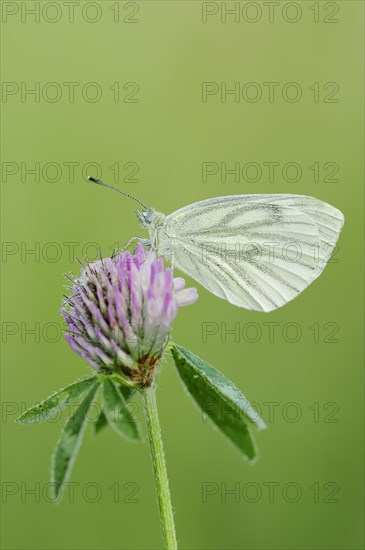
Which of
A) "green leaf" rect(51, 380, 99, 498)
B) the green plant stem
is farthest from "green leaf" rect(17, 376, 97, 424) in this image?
the green plant stem

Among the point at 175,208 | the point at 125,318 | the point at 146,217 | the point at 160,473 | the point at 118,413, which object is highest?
the point at 175,208

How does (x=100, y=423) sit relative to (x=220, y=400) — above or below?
below

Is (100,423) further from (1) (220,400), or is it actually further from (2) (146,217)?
(2) (146,217)

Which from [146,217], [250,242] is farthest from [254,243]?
[146,217]

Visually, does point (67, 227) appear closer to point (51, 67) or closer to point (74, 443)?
point (51, 67)

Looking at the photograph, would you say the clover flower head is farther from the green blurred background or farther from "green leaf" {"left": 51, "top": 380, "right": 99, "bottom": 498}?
the green blurred background

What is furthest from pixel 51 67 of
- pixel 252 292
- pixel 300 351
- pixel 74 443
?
pixel 74 443
